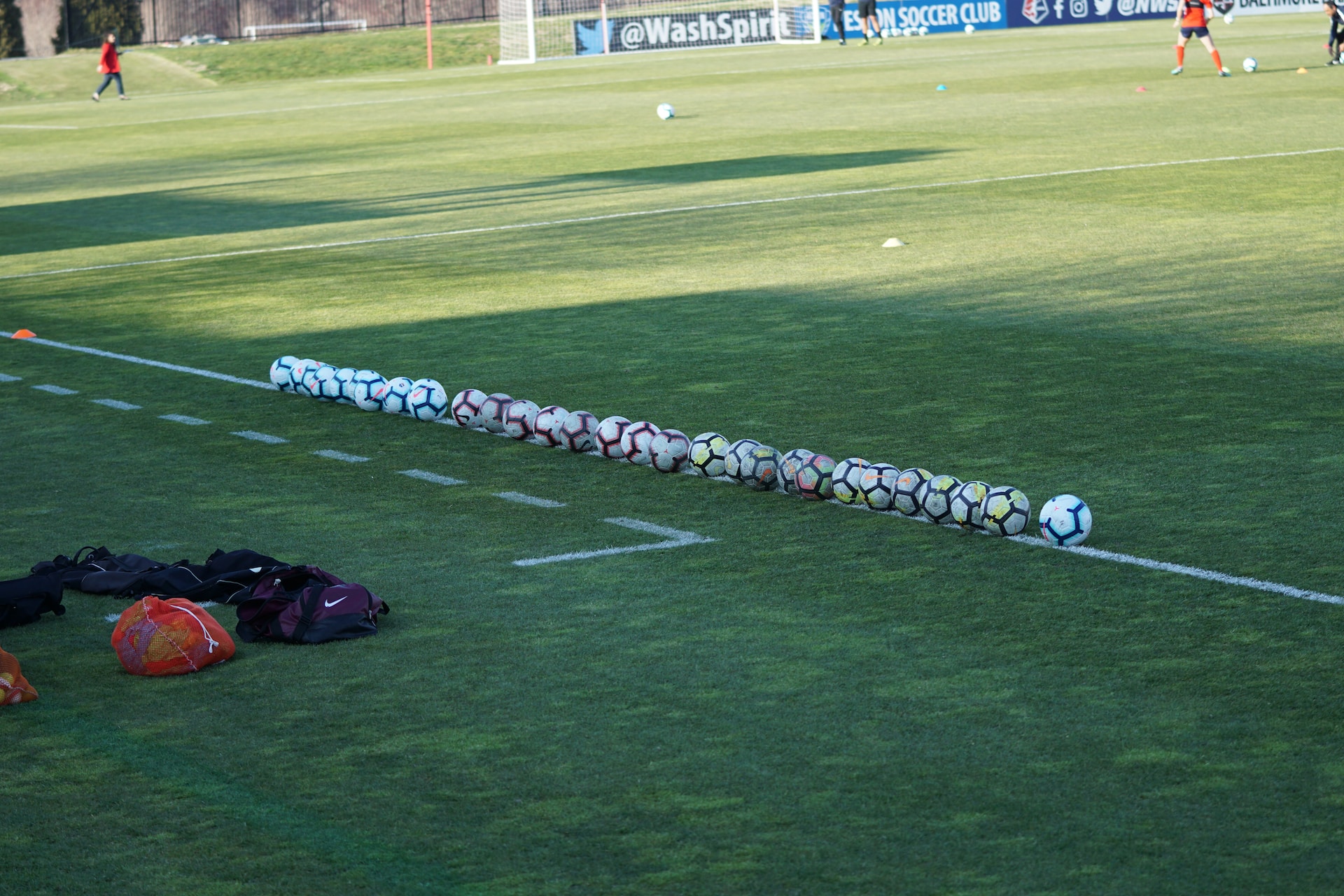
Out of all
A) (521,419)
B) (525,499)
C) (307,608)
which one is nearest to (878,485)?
(525,499)

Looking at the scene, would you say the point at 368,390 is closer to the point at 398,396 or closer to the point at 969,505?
the point at 398,396

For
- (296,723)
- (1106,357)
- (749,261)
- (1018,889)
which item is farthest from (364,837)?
(749,261)

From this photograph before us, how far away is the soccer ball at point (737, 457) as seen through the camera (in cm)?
858

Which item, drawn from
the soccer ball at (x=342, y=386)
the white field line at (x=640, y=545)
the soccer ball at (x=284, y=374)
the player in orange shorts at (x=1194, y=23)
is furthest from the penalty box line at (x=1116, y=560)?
the player in orange shorts at (x=1194, y=23)

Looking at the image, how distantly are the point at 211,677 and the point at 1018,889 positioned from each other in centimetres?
312

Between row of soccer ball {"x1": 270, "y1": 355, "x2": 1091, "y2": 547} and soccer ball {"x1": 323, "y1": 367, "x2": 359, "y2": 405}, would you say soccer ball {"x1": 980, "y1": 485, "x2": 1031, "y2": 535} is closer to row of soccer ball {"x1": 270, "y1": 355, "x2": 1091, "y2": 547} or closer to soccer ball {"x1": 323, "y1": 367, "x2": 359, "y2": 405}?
row of soccer ball {"x1": 270, "y1": 355, "x2": 1091, "y2": 547}

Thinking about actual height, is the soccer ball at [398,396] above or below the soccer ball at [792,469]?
above

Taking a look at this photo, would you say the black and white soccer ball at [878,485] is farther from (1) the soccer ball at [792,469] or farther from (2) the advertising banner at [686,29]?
(2) the advertising banner at [686,29]

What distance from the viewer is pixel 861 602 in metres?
6.79

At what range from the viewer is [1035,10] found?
62469mm

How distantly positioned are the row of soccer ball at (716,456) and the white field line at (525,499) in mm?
712

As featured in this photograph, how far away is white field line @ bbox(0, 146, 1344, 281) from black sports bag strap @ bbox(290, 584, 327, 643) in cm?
1243

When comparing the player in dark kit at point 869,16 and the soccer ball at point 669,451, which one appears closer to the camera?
the soccer ball at point 669,451

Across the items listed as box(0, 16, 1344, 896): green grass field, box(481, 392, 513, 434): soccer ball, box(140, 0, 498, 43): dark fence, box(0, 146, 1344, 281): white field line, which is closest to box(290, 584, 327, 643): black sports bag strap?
box(0, 16, 1344, 896): green grass field
